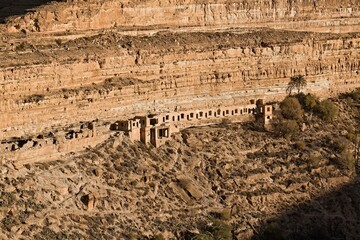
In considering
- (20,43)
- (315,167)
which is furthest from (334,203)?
(20,43)

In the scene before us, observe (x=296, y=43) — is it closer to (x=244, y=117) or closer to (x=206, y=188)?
(x=244, y=117)

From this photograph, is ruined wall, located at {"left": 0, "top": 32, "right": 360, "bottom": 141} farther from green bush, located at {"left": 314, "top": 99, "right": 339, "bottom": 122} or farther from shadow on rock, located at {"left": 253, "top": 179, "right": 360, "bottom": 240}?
shadow on rock, located at {"left": 253, "top": 179, "right": 360, "bottom": 240}

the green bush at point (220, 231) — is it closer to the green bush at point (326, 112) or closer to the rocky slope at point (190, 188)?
the rocky slope at point (190, 188)

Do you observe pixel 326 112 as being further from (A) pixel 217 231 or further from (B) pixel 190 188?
(A) pixel 217 231

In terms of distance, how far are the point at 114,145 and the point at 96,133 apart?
2.73 ft

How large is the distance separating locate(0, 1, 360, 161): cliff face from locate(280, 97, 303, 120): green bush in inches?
29.8

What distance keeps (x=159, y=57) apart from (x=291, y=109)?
21.1 ft

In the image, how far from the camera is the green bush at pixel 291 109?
6975 cm

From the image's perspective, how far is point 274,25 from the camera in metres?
73.1

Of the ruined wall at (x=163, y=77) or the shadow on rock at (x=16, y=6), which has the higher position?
the shadow on rock at (x=16, y=6)

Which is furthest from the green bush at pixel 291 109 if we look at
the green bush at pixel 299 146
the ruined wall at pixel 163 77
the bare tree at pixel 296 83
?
the green bush at pixel 299 146

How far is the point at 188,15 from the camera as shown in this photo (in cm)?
6994

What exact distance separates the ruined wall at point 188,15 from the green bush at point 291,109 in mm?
4055

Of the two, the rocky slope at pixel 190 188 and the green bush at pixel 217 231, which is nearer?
the rocky slope at pixel 190 188
